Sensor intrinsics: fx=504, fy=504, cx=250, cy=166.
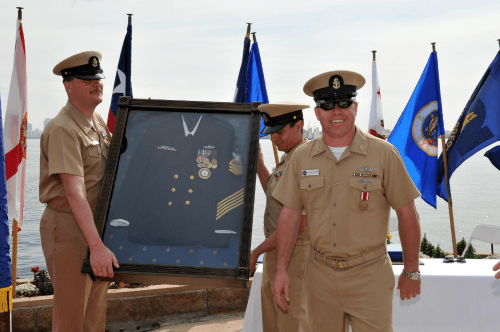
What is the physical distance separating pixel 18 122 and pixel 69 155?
3.53 metres

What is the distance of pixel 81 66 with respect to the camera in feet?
11.4

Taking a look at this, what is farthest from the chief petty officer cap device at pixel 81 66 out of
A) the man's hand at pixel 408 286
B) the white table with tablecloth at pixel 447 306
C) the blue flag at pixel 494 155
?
the blue flag at pixel 494 155

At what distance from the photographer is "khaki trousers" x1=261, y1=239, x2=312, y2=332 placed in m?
3.51

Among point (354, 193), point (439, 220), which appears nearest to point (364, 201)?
point (354, 193)

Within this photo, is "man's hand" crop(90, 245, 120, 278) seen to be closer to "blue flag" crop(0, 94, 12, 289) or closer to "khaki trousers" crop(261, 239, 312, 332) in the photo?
"blue flag" crop(0, 94, 12, 289)

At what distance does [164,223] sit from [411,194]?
1.53 metres

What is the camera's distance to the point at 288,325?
3.51 metres

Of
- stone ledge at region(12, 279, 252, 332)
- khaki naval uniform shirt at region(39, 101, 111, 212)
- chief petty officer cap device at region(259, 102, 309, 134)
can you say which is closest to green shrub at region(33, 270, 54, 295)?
stone ledge at region(12, 279, 252, 332)

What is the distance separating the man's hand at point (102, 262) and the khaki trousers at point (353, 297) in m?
1.21

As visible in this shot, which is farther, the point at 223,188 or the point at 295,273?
the point at 295,273

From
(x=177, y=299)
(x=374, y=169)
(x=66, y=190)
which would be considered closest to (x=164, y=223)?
(x=66, y=190)

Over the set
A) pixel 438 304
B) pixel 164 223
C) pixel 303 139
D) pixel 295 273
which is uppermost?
pixel 303 139

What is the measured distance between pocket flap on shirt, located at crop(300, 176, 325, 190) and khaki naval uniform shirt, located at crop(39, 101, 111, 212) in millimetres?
1394

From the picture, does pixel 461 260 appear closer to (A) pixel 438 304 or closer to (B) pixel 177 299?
(A) pixel 438 304
